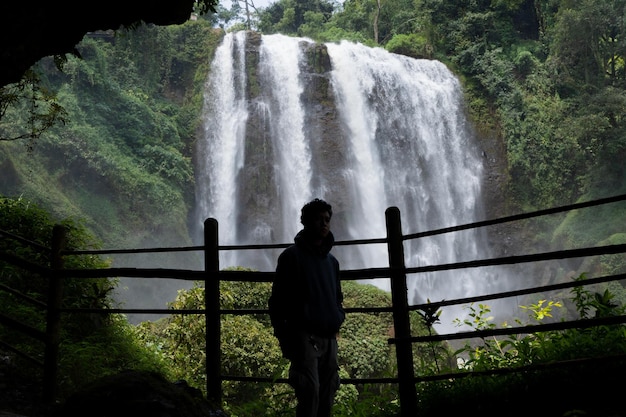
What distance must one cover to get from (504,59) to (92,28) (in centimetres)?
2276

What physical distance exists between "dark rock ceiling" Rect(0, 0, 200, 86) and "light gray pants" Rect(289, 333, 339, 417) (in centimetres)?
274

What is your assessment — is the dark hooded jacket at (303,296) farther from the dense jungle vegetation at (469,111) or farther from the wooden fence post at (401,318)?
the dense jungle vegetation at (469,111)

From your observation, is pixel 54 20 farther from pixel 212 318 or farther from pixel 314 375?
pixel 314 375

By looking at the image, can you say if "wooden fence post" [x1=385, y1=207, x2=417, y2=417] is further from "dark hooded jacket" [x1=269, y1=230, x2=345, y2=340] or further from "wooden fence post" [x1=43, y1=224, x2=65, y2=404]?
"wooden fence post" [x1=43, y1=224, x2=65, y2=404]

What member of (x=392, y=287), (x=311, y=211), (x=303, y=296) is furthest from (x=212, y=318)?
(x=311, y=211)

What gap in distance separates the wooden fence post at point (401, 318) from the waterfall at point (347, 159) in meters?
16.7

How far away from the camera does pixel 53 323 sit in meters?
4.05

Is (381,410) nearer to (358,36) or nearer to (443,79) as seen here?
(443,79)

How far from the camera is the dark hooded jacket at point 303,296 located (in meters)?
2.56

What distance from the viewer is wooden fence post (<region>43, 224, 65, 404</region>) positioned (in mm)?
4008

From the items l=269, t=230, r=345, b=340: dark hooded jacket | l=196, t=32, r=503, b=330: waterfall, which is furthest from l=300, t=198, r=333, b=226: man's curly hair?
l=196, t=32, r=503, b=330: waterfall

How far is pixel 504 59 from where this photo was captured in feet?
79.8

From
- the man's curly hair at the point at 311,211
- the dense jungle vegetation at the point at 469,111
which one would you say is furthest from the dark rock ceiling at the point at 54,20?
the dense jungle vegetation at the point at 469,111

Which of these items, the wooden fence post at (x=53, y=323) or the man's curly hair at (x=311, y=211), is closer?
the man's curly hair at (x=311, y=211)
